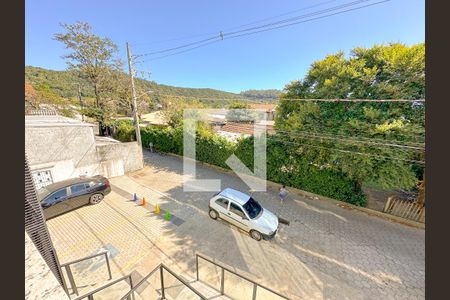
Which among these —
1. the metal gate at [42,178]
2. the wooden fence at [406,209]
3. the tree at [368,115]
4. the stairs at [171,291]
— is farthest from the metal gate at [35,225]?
the wooden fence at [406,209]

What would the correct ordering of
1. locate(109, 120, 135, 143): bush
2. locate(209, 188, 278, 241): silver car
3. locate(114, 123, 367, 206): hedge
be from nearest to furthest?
locate(209, 188, 278, 241): silver car < locate(114, 123, 367, 206): hedge < locate(109, 120, 135, 143): bush

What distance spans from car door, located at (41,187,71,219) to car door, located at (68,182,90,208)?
0.64ft

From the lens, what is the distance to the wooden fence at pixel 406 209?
7961 millimetres

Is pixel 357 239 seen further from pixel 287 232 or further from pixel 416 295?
pixel 287 232

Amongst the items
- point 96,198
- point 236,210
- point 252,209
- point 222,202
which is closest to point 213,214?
point 222,202

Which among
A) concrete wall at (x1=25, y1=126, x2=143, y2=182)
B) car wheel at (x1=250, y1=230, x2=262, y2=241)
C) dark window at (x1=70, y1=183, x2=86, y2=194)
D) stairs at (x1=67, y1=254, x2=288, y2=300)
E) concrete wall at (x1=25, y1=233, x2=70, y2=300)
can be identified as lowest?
stairs at (x1=67, y1=254, x2=288, y2=300)

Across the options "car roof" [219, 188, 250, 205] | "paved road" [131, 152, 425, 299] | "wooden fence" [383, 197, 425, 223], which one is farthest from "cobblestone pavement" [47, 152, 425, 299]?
"car roof" [219, 188, 250, 205]

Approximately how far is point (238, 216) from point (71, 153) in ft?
32.1

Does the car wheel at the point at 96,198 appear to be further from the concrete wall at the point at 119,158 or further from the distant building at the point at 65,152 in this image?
the concrete wall at the point at 119,158

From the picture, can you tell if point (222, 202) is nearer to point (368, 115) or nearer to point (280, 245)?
point (280, 245)

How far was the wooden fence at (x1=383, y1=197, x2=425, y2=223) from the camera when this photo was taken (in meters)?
7.96

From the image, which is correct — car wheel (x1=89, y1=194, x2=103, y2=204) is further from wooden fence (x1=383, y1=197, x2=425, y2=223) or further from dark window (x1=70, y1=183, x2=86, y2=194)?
wooden fence (x1=383, y1=197, x2=425, y2=223)

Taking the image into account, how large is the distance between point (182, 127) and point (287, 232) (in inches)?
463

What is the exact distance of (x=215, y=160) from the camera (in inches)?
545
